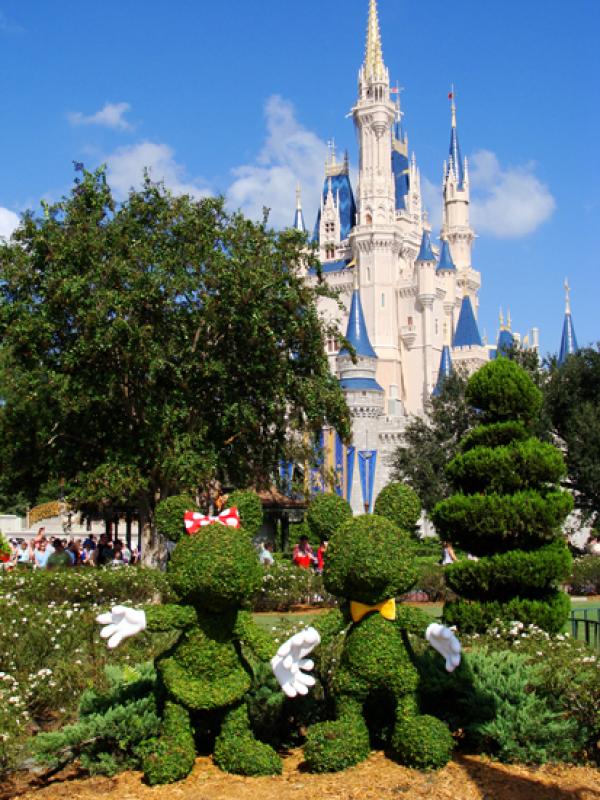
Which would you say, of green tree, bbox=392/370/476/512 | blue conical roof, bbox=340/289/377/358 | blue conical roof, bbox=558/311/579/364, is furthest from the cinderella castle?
green tree, bbox=392/370/476/512

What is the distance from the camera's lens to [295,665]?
199 inches

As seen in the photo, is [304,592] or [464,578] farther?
[304,592]

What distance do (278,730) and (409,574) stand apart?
1.60 meters

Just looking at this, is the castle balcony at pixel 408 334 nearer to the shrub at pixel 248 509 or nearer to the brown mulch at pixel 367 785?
the shrub at pixel 248 509

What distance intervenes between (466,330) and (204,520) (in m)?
54.6

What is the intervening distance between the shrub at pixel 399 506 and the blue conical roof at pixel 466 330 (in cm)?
5323

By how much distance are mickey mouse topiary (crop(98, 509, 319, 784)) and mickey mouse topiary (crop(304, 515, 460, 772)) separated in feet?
1.40

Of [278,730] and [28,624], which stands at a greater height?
[28,624]

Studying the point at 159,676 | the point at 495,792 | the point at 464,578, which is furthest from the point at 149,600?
the point at 495,792

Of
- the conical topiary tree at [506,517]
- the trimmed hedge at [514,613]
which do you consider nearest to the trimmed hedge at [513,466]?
the conical topiary tree at [506,517]

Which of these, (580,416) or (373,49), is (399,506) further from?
(373,49)

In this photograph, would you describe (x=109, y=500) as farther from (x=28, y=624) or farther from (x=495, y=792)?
(x=495, y=792)

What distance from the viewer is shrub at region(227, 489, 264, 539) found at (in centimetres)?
604

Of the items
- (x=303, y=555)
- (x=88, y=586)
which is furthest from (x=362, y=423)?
(x=88, y=586)
